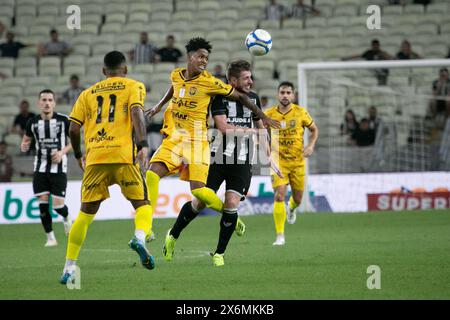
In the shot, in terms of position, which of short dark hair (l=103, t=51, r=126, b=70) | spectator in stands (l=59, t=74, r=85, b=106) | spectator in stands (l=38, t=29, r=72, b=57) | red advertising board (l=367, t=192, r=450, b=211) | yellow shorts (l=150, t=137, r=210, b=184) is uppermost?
spectator in stands (l=38, t=29, r=72, b=57)

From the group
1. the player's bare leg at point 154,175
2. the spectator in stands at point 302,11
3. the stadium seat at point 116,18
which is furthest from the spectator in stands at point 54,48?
the player's bare leg at point 154,175

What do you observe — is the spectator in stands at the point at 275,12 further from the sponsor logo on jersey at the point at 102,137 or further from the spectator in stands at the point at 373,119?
the sponsor logo on jersey at the point at 102,137

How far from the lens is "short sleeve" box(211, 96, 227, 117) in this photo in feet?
35.9

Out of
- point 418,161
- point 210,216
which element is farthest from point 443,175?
point 210,216

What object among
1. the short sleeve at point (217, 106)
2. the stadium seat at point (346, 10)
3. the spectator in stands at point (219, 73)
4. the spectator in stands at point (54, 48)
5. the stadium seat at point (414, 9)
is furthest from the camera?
the spectator in stands at point (54, 48)

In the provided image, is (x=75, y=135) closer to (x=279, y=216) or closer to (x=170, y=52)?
(x=279, y=216)

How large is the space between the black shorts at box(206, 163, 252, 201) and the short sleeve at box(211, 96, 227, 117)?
2.12 ft

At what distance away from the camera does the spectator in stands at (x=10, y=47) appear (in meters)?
25.7

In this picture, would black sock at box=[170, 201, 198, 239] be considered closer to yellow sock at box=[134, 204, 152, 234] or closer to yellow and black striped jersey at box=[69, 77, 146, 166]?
yellow sock at box=[134, 204, 152, 234]

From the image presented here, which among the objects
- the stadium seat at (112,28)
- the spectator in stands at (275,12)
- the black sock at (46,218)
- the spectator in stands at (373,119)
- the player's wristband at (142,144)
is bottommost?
the black sock at (46,218)

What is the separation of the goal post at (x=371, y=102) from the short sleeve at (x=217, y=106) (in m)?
9.57

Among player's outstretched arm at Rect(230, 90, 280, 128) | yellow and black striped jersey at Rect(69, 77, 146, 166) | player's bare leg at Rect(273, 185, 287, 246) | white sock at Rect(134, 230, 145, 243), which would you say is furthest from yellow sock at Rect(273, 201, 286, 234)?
yellow and black striped jersey at Rect(69, 77, 146, 166)

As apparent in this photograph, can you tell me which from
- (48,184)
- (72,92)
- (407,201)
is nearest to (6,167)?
(72,92)
